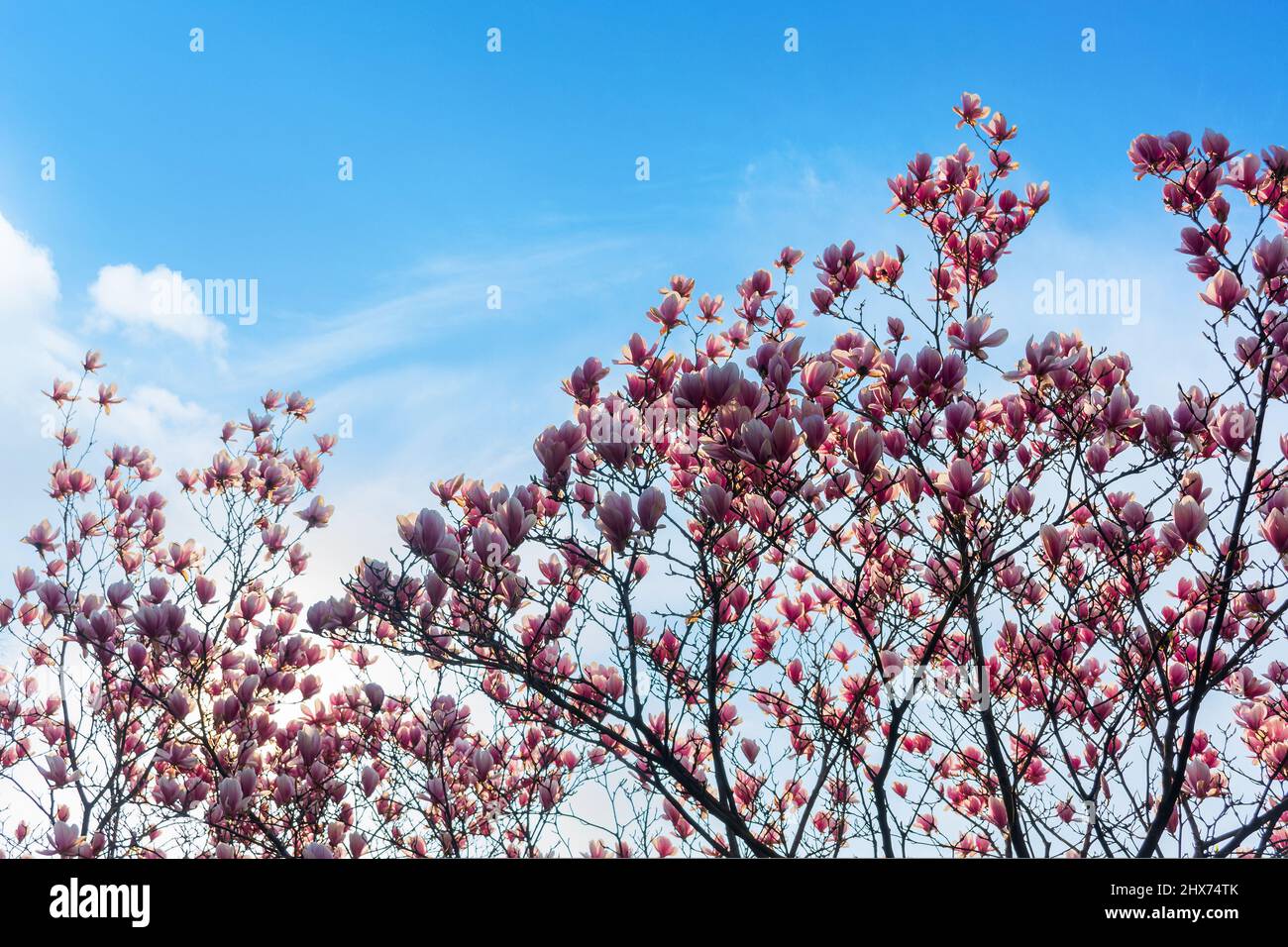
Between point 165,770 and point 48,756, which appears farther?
point 165,770

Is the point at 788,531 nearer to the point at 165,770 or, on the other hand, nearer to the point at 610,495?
the point at 610,495

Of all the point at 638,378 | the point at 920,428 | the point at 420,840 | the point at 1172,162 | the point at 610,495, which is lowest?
the point at 420,840

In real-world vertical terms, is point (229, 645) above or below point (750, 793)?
above

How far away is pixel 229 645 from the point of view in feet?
13.9

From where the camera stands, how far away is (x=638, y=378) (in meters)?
2.94

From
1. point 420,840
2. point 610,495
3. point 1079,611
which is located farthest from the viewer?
point 420,840

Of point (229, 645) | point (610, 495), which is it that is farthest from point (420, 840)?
point (610, 495)

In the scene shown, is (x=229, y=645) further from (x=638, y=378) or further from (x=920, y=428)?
(x=920, y=428)

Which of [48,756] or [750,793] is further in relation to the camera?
[48,756]
